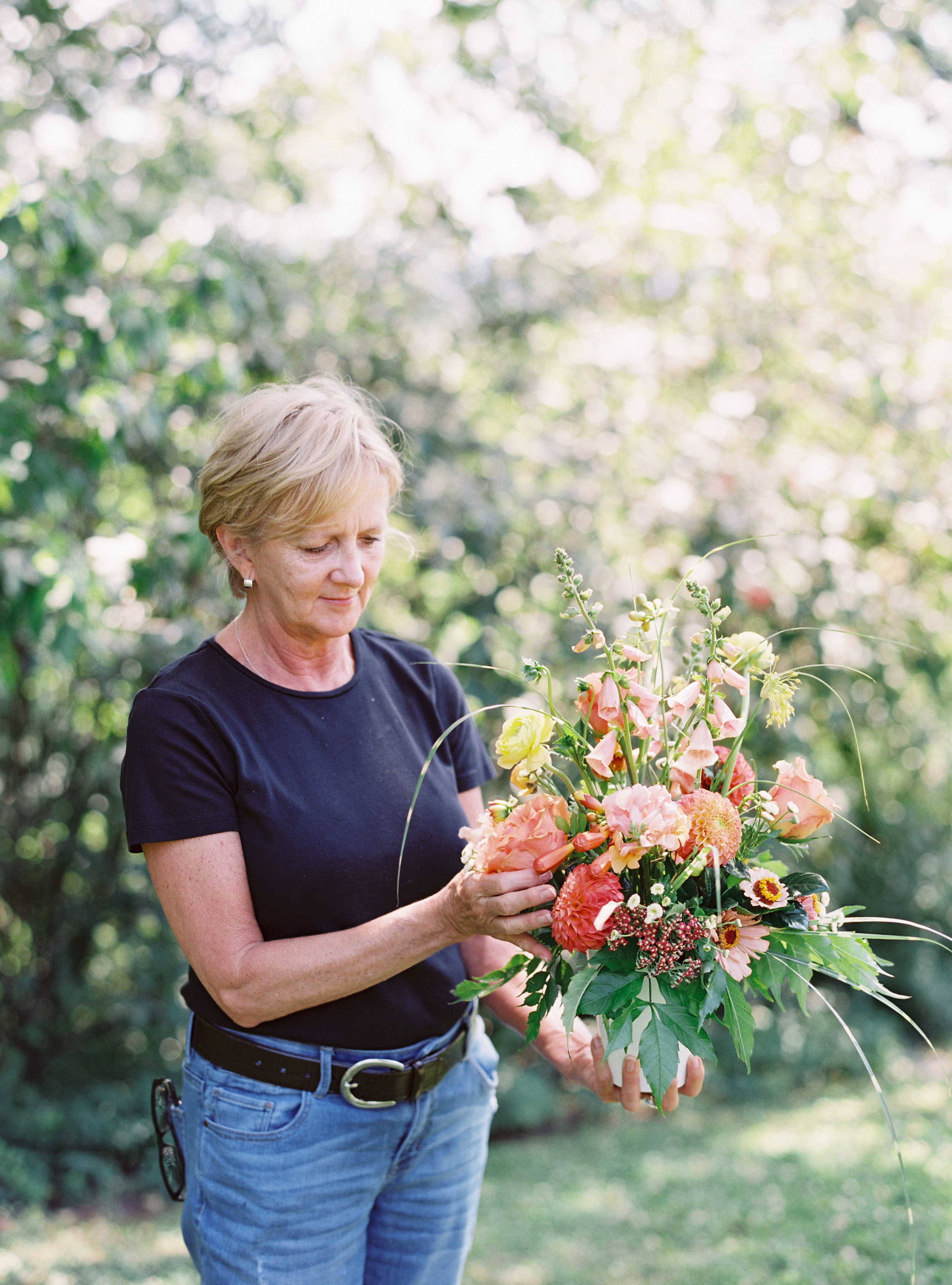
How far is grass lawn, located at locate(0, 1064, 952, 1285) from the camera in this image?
3.45 m

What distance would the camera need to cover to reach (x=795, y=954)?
1514mm

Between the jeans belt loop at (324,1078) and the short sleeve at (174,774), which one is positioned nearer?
the short sleeve at (174,774)

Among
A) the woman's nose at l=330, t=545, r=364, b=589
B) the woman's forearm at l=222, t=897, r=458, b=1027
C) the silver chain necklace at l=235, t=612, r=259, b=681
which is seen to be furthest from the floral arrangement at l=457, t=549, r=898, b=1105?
the silver chain necklace at l=235, t=612, r=259, b=681

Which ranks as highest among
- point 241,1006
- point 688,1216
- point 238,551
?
point 238,551

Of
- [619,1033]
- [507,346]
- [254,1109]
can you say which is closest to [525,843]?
[619,1033]

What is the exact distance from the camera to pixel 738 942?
59.4 inches

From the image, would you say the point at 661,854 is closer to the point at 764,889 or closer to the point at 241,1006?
the point at 764,889

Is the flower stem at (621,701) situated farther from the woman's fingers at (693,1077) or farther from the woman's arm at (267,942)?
the woman's fingers at (693,1077)

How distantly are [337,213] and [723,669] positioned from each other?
13.9 ft

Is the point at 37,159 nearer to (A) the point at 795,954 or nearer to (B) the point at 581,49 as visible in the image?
(B) the point at 581,49

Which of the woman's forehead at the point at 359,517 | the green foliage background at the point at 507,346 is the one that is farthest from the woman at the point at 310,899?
the green foliage background at the point at 507,346

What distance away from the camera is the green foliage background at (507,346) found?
13.7 feet

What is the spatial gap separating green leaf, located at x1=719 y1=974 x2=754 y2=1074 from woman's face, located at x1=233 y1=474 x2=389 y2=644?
0.79 metres

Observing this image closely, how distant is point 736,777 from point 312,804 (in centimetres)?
66
